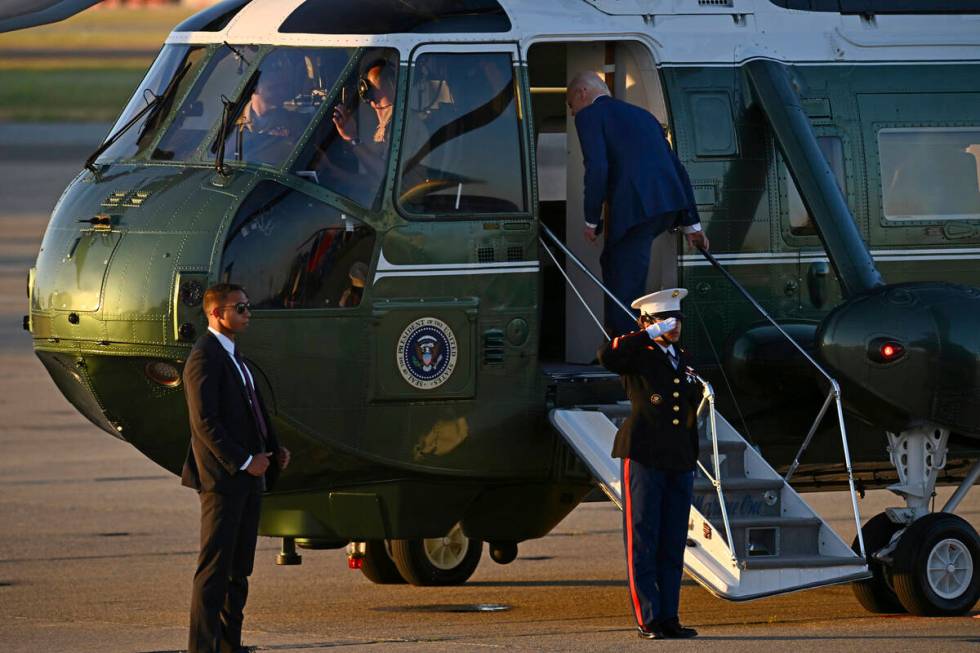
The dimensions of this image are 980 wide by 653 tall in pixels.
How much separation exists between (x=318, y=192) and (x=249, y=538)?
2208 mm

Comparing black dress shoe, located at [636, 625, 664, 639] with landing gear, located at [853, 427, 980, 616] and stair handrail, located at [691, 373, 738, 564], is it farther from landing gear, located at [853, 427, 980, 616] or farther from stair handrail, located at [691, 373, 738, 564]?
landing gear, located at [853, 427, 980, 616]

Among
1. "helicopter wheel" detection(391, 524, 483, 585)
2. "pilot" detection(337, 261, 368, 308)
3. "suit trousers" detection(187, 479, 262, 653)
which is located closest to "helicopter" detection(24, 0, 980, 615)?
"pilot" detection(337, 261, 368, 308)

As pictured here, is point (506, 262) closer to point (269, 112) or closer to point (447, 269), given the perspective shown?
point (447, 269)

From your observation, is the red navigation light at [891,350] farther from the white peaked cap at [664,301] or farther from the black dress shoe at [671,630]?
the black dress shoe at [671,630]

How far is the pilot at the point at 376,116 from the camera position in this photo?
38.0 ft

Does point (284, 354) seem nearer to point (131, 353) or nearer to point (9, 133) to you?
point (131, 353)

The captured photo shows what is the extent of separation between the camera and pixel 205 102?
471 inches

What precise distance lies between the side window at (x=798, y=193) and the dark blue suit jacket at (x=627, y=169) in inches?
36.7

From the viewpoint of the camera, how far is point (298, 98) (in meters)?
11.7

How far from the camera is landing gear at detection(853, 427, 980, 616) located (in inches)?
473

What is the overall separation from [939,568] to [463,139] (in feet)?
12.2

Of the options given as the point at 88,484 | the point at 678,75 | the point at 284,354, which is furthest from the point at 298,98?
the point at 88,484

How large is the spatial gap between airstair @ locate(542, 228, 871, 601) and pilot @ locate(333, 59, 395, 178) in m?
1.12

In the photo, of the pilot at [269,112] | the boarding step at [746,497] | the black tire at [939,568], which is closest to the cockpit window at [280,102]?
the pilot at [269,112]
